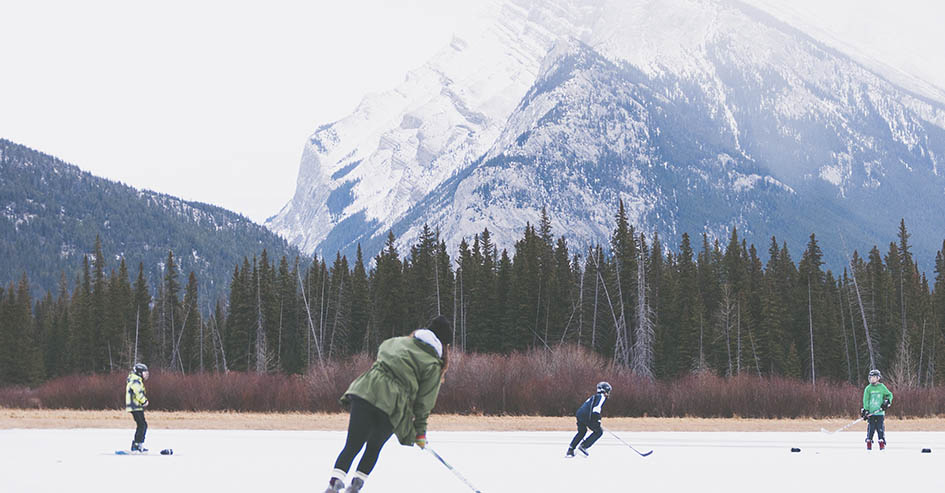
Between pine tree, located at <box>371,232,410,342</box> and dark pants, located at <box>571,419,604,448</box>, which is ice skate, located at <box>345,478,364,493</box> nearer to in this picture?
dark pants, located at <box>571,419,604,448</box>

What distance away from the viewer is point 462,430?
107ft

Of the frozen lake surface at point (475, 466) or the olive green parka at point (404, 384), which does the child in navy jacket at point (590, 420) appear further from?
the olive green parka at point (404, 384)

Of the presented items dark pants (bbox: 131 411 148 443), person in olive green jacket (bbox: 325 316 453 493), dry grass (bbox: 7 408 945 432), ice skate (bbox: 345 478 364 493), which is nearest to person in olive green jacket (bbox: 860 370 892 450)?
dry grass (bbox: 7 408 945 432)

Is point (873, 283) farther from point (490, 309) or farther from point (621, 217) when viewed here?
point (490, 309)

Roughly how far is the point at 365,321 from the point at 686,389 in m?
53.3

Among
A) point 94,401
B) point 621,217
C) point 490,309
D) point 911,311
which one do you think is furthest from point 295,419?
point 911,311

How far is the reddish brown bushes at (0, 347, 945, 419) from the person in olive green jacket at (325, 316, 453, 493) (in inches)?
1314

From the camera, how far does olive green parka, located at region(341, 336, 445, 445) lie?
10.0m

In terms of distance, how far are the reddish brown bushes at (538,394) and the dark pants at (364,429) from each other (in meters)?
33.4

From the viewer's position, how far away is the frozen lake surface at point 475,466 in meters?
13.4

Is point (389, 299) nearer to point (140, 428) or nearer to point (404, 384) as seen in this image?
point (140, 428)

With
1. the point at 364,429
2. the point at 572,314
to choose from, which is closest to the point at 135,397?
the point at 364,429

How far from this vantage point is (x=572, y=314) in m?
80.6

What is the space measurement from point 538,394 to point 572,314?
37.2 meters
